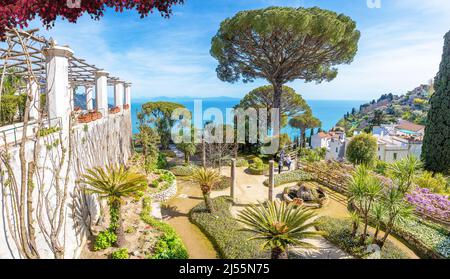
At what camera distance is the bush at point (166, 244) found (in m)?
6.83

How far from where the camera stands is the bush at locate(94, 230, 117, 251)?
6922mm

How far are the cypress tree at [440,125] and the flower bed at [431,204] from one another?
7.89 meters

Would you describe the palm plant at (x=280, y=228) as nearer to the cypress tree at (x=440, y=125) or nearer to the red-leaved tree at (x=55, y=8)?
the red-leaved tree at (x=55, y=8)

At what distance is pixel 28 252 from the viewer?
15.3 ft

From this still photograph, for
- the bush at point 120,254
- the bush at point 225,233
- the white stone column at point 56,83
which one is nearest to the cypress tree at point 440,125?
the bush at point 225,233

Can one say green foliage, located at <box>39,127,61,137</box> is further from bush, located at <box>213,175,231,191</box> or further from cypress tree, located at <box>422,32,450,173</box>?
cypress tree, located at <box>422,32,450,173</box>

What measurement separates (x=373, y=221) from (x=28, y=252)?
35.9ft

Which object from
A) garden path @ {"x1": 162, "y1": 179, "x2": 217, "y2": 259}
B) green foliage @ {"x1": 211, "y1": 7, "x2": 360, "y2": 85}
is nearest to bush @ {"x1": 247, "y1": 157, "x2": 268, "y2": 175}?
garden path @ {"x1": 162, "y1": 179, "x2": 217, "y2": 259}

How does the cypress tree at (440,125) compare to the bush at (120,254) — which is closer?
the bush at (120,254)

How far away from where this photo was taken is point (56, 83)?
21.0 ft

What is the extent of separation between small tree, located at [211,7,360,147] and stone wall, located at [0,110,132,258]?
1267 centimetres

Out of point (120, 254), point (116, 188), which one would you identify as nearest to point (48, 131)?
point (116, 188)
